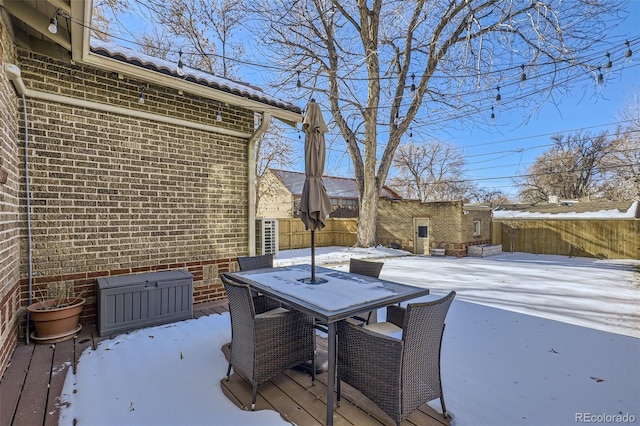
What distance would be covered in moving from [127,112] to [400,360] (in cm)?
459

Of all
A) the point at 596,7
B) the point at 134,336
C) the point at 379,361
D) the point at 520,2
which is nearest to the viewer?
the point at 379,361

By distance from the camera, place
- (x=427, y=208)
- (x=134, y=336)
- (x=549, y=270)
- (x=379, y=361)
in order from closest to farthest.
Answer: (x=379, y=361), (x=134, y=336), (x=549, y=270), (x=427, y=208)

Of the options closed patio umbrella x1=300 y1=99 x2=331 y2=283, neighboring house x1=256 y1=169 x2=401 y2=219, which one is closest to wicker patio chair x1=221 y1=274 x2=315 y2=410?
closed patio umbrella x1=300 y1=99 x2=331 y2=283

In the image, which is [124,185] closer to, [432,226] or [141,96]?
[141,96]

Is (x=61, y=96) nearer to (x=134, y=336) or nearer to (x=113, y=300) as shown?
(x=113, y=300)

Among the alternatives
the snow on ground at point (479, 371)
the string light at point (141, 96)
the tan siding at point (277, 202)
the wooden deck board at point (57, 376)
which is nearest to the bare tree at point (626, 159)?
the snow on ground at point (479, 371)

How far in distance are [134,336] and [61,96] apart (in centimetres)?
311

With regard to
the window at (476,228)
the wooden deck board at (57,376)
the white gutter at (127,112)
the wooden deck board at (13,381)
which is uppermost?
the white gutter at (127,112)

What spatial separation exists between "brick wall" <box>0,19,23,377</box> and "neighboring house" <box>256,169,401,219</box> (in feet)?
63.3

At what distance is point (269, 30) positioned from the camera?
10.4 meters

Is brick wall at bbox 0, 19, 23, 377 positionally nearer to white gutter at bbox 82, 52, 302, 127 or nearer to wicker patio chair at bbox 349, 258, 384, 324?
white gutter at bbox 82, 52, 302, 127

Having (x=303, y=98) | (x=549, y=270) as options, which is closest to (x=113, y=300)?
(x=303, y=98)

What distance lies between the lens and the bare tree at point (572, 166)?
21.0m

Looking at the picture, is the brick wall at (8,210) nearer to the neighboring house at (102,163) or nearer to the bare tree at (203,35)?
the neighboring house at (102,163)
